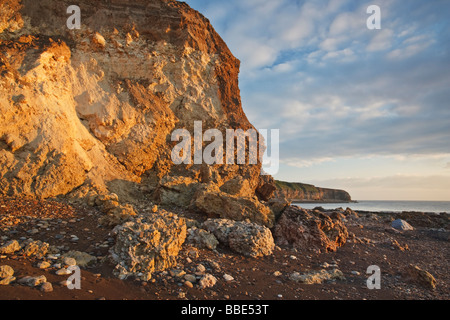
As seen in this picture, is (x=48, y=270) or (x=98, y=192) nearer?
(x=48, y=270)

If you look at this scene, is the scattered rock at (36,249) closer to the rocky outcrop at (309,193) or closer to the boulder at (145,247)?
the boulder at (145,247)

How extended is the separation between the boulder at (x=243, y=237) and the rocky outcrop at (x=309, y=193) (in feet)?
250

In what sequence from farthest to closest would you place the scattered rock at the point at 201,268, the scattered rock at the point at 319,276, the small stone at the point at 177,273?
the scattered rock at the point at 319,276
the scattered rock at the point at 201,268
the small stone at the point at 177,273

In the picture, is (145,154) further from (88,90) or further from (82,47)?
(82,47)

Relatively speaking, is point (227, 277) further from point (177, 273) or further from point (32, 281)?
point (32, 281)

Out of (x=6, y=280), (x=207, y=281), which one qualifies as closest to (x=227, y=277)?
(x=207, y=281)

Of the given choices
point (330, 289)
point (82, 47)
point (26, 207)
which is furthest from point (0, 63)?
point (330, 289)

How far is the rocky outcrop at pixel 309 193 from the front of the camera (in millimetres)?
88825

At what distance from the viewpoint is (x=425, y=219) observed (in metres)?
19.5

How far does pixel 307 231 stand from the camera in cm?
863

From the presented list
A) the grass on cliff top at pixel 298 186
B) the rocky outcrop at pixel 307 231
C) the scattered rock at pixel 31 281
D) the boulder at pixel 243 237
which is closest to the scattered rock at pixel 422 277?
the rocky outcrop at pixel 307 231

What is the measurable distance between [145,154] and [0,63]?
5689mm

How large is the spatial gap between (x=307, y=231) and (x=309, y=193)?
305 feet

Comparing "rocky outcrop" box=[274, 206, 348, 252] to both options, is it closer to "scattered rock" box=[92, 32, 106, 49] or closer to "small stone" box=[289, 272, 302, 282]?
"small stone" box=[289, 272, 302, 282]
